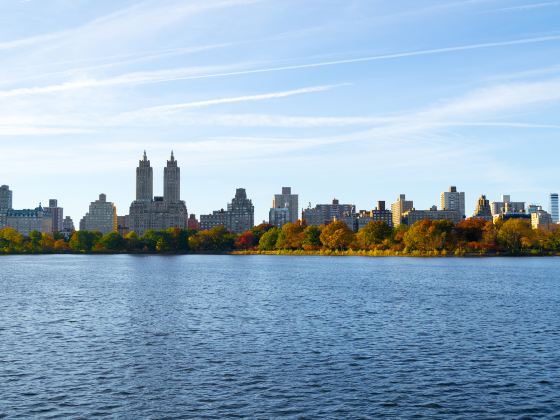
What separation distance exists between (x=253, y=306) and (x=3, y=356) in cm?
3916

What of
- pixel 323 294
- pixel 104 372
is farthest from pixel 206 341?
pixel 323 294

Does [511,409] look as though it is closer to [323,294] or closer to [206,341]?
[206,341]

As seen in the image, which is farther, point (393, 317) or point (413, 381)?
point (393, 317)

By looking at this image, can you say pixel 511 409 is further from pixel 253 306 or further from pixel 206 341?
pixel 253 306

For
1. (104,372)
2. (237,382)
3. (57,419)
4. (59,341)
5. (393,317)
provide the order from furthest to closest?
1. (393,317)
2. (59,341)
3. (104,372)
4. (237,382)
5. (57,419)

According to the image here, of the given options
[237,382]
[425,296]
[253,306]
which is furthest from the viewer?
[425,296]

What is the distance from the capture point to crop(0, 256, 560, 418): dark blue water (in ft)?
127

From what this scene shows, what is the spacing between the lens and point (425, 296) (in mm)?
98500

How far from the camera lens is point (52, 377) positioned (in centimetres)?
4481

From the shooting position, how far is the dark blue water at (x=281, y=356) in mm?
38750

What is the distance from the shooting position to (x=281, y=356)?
5175 cm

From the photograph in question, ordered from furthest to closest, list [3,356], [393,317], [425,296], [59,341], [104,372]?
[425,296] → [393,317] → [59,341] → [3,356] → [104,372]

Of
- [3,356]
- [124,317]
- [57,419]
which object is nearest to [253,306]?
[124,317]

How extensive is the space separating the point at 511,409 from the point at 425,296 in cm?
6135
